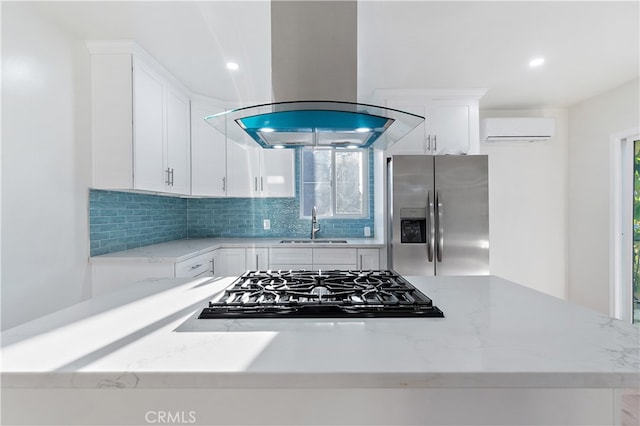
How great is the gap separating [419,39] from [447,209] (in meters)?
1.42

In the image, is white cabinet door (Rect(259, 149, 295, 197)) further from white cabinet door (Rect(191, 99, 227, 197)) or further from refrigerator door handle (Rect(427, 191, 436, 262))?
refrigerator door handle (Rect(427, 191, 436, 262))

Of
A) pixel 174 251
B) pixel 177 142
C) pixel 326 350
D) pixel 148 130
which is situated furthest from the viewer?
pixel 177 142

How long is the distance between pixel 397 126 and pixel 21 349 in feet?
4.60

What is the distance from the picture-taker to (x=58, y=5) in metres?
2.01

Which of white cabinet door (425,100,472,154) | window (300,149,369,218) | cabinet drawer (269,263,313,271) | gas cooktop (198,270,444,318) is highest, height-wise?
white cabinet door (425,100,472,154)

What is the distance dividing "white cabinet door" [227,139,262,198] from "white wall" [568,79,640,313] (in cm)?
362

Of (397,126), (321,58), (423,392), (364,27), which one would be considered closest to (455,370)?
(423,392)

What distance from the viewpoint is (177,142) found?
3193 mm

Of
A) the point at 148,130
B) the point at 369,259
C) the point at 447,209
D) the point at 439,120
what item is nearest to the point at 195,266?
the point at 148,130

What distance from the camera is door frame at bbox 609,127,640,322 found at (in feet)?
11.2

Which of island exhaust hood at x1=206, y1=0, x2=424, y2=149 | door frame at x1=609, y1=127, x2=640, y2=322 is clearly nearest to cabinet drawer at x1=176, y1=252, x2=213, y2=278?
island exhaust hood at x1=206, y1=0, x2=424, y2=149

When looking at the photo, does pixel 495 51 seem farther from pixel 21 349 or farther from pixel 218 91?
pixel 21 349

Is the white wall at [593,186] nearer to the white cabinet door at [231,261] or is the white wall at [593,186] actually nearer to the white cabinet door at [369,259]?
the white cabinet door at [369,259]

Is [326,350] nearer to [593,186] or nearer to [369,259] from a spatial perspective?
[369,259]
